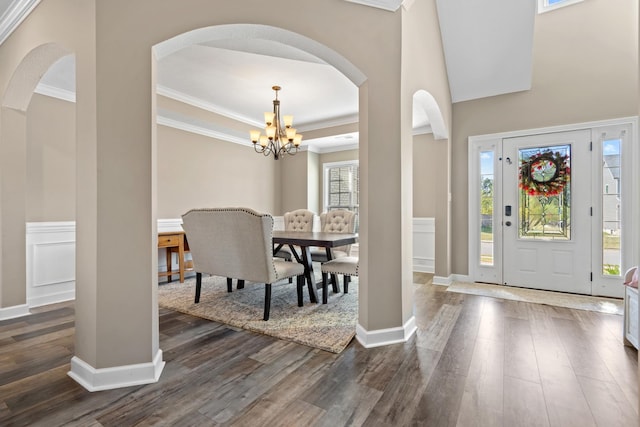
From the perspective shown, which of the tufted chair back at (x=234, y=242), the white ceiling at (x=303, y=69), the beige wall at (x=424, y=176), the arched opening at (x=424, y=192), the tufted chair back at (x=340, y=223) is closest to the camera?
the tufted chair back at (x=234, y=242)

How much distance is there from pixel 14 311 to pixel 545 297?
5.67 m

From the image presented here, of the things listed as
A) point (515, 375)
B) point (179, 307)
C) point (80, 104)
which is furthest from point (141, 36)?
point (515, 375)

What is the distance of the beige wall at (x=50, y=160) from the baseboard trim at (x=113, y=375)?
247cm

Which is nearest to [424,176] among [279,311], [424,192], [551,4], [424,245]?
[424,192]

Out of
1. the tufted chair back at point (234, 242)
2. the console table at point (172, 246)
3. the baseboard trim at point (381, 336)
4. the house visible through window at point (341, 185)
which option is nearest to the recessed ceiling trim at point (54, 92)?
the console table at point (172, 246)

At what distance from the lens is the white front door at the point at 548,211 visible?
365cm

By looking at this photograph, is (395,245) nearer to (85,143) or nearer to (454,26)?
(85,143)

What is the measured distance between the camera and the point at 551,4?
3883mm

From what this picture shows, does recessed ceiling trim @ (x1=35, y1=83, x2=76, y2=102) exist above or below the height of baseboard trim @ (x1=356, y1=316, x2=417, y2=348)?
above

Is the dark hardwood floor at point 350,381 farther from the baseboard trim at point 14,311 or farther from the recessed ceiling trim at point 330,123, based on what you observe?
the recessed ceiling trim at point 330,123

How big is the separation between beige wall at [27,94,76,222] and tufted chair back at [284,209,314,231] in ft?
9.15

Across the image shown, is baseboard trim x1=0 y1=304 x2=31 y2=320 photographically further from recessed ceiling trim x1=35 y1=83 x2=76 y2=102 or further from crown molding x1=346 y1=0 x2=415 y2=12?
crown molding x1=346 y1=0 x2=415 y2=12

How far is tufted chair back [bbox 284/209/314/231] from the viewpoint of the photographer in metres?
4.66

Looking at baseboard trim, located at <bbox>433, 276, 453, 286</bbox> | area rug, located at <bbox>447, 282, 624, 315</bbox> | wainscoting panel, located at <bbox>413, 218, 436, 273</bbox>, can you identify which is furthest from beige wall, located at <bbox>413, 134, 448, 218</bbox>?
area rug, located at <bbox>447, 282, 624, 315</bbox>
